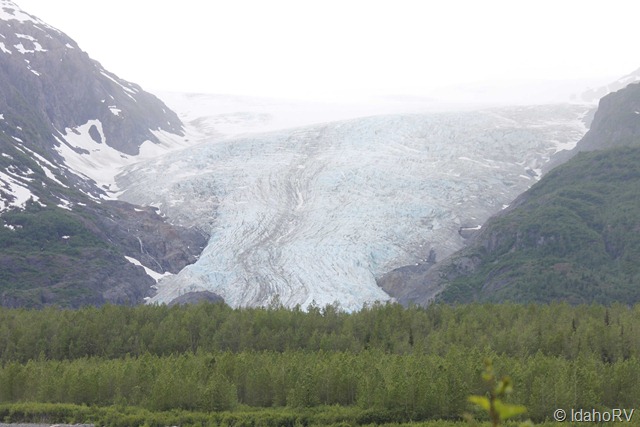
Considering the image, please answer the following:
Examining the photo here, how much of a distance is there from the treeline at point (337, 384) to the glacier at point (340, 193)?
90.3 ft

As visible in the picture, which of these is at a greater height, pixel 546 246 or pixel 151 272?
pixel 546 246

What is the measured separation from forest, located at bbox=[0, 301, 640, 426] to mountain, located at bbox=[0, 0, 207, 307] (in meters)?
16.4

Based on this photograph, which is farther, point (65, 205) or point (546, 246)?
point (65, 205)

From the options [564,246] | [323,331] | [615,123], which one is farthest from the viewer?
[615,123]

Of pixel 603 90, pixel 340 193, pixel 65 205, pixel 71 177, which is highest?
pixel 603 90

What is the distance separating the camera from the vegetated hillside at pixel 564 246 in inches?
3147

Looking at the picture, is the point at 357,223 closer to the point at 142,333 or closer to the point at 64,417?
the point at 142,333

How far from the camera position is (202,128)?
6260 inches

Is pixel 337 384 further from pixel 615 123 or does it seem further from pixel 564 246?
pixel 615 123

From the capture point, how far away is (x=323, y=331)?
61.6 metres

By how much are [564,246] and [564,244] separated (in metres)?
0.26

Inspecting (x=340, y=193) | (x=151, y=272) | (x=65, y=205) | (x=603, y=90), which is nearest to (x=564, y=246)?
(x=340, y=193)

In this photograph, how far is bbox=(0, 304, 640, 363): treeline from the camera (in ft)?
179

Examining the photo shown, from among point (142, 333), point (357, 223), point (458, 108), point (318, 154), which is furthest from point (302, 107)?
point (142, 333)
